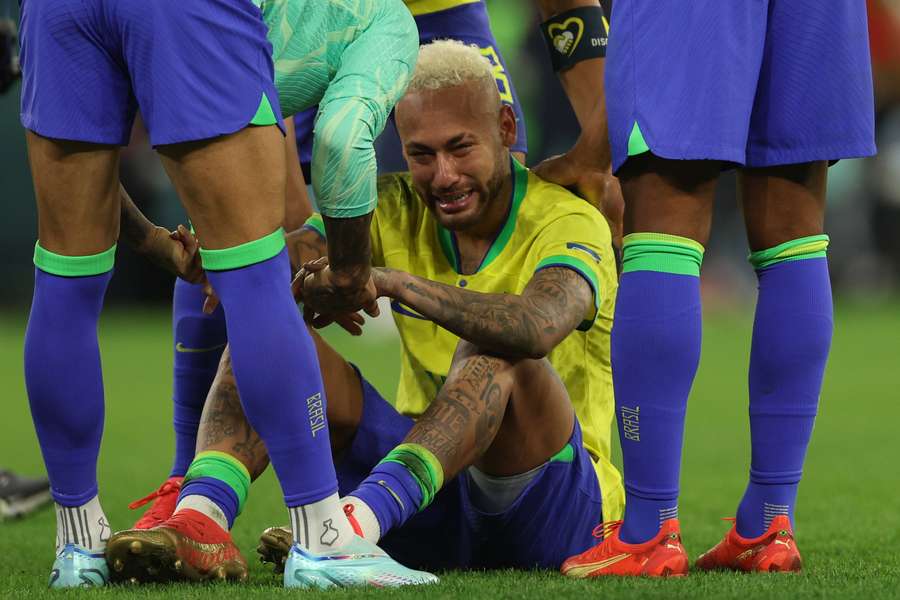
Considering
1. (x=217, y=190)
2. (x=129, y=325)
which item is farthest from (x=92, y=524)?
(x=129, y=325)

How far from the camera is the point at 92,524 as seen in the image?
8.44 ft

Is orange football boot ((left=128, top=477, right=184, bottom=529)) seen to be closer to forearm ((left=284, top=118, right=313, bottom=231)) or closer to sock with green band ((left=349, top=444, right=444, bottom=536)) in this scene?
sock with green band ((left=349, top=444, right=444, bottom=536))

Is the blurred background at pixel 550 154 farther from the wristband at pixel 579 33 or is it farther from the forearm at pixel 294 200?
the forearm at pixel 294 200

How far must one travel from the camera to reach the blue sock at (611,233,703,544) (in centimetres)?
253

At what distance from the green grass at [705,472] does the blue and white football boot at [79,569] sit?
0.15 feet

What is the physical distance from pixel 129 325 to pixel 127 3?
28.7 ft

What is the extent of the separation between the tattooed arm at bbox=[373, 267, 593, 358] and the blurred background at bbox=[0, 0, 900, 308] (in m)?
7.48

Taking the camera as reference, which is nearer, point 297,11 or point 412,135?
point 297,11

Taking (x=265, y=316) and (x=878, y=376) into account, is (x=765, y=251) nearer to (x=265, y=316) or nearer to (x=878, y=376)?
(x=265, y=316)

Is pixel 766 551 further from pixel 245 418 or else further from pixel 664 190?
pixel 245 418

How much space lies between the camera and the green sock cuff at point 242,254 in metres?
2.36

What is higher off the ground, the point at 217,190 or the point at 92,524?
the point at 217,190

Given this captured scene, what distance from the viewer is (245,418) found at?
2664mm

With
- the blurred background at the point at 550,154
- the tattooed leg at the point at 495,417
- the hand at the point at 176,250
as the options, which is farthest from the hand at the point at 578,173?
the blurred background at the point at 550,154
